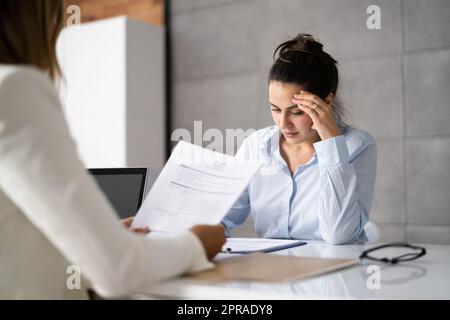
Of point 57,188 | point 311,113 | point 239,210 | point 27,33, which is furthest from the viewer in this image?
point 239,210

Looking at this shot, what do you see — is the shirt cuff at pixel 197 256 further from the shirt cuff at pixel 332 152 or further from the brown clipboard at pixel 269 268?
the shirt cuff at pixel 332 152

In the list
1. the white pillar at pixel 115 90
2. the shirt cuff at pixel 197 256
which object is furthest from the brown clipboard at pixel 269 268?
the white pillar at pixel 115 90

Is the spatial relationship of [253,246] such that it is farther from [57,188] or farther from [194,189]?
[57,188]

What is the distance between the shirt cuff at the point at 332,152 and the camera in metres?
1.85

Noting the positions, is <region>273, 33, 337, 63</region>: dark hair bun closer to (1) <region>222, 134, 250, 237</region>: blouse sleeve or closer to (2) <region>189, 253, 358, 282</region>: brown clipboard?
(1) <region>222, 134, 250, 237</region>: blouse sleeve

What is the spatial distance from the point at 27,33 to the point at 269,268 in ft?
2.15

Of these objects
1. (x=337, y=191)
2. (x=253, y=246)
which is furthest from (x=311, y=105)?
(x=253, y=246)

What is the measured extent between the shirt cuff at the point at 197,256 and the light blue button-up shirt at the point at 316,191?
765 mm

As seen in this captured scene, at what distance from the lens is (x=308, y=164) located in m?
2.11

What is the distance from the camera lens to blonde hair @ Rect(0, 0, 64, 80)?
949 millimetres

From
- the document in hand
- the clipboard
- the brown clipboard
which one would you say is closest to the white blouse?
the brown clipboard
